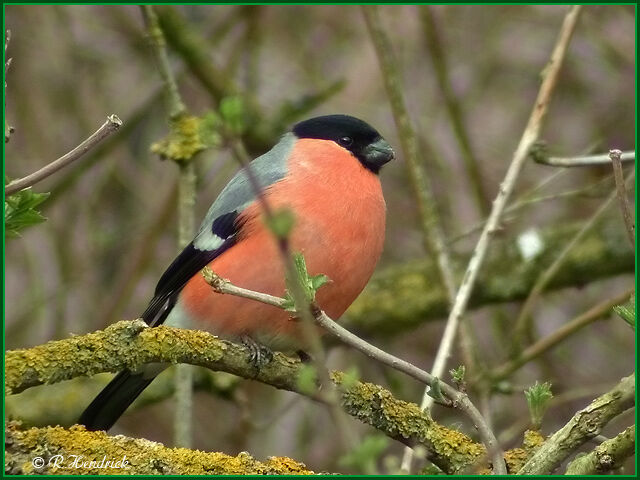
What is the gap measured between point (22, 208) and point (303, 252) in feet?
4.09

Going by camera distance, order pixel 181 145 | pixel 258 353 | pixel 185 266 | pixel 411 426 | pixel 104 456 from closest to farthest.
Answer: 1. pixel 104 456
2. pixel 411 426
3. pixel 258 353
4. pixel 185 266
5. pixel 181 145

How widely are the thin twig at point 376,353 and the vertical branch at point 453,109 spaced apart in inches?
123

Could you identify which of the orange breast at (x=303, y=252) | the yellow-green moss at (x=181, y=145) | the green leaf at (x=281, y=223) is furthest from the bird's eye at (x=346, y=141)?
the green leaf at (x=281, y=223)

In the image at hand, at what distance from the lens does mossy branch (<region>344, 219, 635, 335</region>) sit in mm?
5242

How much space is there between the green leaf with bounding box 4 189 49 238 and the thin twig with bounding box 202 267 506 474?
1.76ft

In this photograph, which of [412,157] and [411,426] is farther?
[412,157]

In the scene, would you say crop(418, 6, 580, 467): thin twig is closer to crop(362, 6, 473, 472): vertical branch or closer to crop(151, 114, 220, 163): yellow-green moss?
crop(362, 6, 473, 472): vertical branch

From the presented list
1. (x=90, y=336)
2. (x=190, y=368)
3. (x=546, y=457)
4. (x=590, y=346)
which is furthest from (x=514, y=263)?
(x=90, y=336)

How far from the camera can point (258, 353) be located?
345 cm

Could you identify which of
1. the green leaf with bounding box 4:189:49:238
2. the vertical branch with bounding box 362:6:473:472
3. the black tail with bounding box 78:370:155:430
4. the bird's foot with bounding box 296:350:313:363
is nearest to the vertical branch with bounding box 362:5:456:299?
the vertical branch with bounding box 362:6:473:472

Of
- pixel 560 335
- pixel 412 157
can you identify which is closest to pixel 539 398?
pixel 560 335

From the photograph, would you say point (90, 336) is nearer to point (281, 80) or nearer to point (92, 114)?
point (92, 114)

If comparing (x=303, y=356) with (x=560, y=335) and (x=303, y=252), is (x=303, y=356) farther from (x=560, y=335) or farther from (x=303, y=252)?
(x=560, y=335)

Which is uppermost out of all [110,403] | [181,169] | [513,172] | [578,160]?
[578,160]
